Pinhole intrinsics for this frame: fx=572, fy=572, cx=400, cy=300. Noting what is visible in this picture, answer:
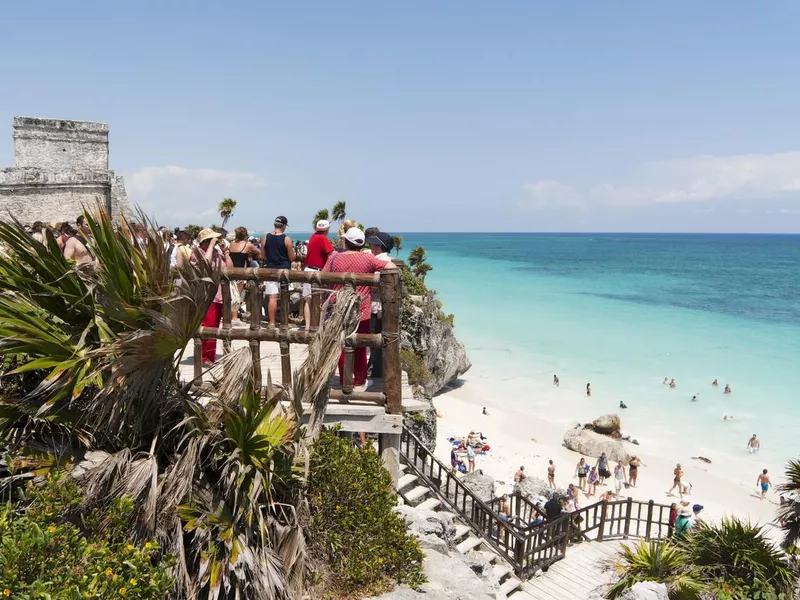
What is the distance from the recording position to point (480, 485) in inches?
656

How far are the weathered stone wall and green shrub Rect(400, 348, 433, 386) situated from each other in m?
13.9

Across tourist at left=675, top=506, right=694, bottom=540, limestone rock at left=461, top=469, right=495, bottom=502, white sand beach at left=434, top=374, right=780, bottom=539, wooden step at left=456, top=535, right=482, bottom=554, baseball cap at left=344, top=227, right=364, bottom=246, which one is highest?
baseball cap at left=344, top=227, right=364, bottom=246

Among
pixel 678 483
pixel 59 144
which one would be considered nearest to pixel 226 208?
pixel 59 144

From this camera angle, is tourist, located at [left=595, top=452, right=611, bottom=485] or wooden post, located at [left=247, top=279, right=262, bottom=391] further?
tourist, located at [left=595, top=452, right=611, bottom=485]

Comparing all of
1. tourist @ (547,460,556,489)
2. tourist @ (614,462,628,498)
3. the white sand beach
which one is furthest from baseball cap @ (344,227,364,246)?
tourist @ (614,462,628,498)

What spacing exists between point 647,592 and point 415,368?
16.3 metres

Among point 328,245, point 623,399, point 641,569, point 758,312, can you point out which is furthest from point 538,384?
point 758,312

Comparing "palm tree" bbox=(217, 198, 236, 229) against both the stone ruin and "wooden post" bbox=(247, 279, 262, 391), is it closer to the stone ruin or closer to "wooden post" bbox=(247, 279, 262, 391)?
the stone ruin

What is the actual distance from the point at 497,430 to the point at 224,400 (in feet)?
Result: 76.0

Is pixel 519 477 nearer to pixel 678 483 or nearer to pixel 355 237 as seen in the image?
pixel 678 483

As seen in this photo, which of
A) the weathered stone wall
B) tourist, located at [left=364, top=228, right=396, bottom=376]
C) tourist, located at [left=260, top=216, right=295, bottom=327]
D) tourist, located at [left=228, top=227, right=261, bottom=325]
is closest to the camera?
tourist, located at [left=364, top=228, right=396, bottom=376]

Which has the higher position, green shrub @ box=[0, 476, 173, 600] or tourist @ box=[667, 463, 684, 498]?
green shrub @ box=[0, 476, 173, 600]

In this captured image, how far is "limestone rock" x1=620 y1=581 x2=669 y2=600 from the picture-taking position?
9122 mm

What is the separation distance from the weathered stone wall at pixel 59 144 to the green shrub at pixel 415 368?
546 inches
